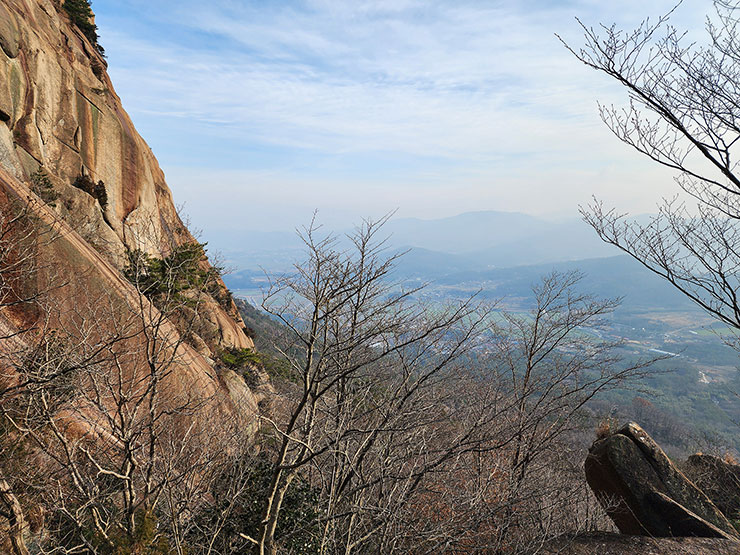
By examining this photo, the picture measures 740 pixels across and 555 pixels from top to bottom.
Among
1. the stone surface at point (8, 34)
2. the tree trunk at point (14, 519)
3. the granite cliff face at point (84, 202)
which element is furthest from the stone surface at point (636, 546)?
the stone surface at point (8, 34)

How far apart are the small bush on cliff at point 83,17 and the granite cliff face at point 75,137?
2.99ft

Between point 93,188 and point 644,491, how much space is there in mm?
21994

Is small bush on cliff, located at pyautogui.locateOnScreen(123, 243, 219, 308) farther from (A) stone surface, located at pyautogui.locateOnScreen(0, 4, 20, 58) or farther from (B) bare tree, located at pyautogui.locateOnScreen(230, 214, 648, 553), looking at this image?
(A) stone surface, located at pyautogui.locateOnScreen(0, 4, 20, 58)

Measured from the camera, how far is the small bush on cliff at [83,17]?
23.3 metres

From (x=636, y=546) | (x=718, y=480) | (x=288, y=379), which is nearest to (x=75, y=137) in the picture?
(x=288, y=379)

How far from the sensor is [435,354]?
7672 millimetres

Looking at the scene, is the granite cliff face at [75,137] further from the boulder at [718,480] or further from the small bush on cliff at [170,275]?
the boulder at [718,480]

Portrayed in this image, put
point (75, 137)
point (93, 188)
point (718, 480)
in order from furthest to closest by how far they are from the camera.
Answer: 1. point (75, 137)
2. point (93, 188)
3. point (718, 480)

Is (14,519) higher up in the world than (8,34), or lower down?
lower down

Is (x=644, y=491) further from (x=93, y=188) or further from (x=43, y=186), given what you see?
(x=93, y=188)

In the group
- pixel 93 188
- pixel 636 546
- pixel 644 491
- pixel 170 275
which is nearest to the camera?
pixel 170 275

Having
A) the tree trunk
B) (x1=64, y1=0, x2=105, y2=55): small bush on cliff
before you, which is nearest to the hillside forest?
the tree trunk

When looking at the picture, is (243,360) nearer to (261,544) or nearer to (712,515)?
(261,544)

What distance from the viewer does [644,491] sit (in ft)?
30.8
